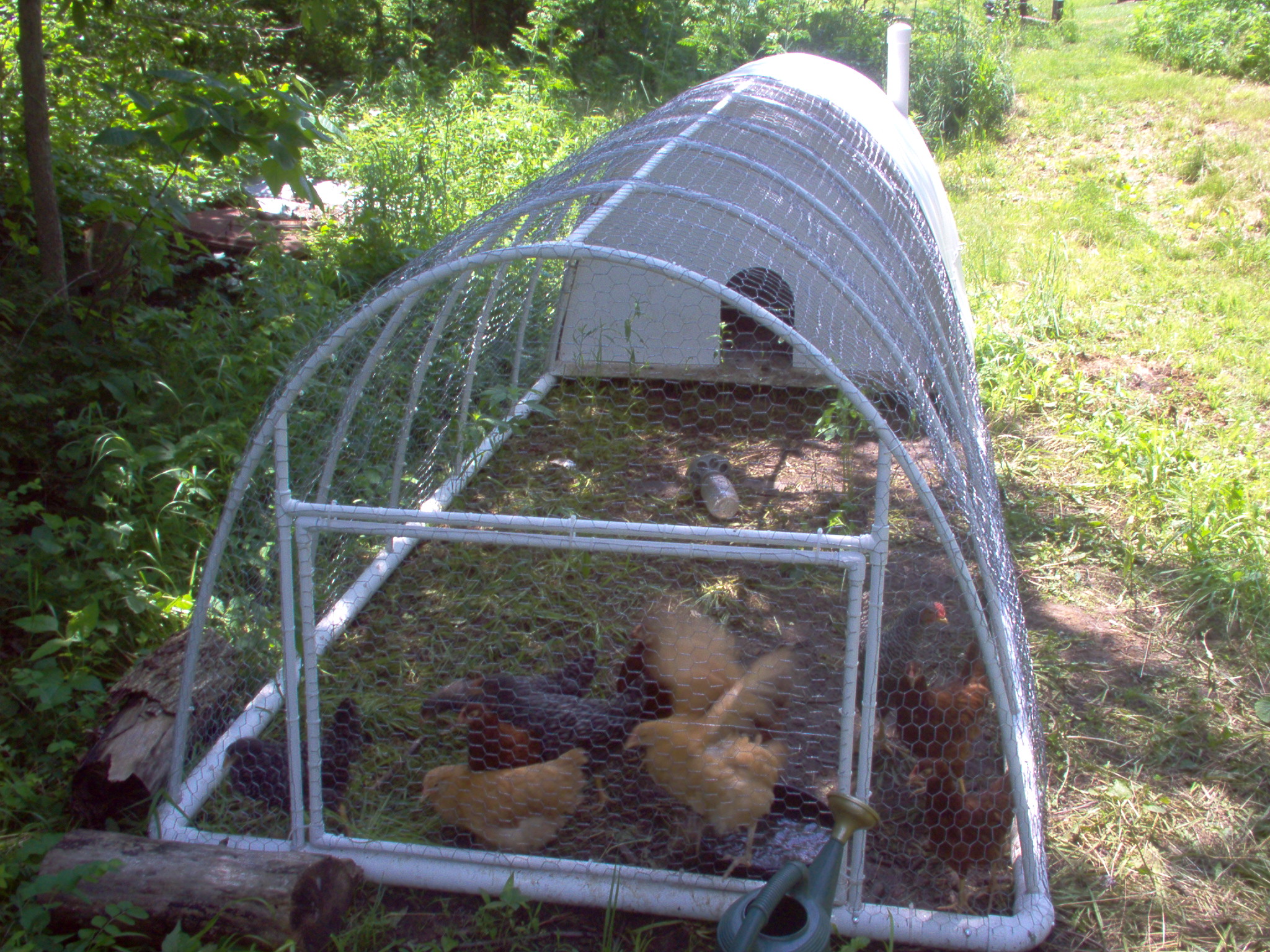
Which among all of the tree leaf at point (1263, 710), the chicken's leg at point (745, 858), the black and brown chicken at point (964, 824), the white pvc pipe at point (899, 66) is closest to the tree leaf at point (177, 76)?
the chicken's leg at point (745, 858)

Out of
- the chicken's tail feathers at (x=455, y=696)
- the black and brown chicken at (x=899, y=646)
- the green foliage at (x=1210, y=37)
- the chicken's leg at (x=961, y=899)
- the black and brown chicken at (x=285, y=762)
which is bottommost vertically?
the chicken's leg at (x=961, y=899)

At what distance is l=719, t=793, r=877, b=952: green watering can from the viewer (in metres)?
1.66

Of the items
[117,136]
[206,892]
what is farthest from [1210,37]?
[206,892]

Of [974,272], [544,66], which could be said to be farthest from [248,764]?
[544,66]

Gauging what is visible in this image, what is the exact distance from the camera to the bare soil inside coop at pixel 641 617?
2.22m

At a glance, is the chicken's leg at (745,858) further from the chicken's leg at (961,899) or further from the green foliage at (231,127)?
the green foliage at (231,127)

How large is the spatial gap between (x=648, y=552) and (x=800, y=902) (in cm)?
74

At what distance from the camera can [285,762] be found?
7.45ft

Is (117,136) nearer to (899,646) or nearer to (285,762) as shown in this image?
(285,762)

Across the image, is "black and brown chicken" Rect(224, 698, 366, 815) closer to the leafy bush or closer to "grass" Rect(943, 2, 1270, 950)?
"grass" Rect(943, 2, 1270, 950)

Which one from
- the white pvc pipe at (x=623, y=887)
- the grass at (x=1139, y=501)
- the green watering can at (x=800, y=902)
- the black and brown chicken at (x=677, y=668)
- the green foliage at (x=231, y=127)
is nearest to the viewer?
the green watering can at (x=800, y=902)

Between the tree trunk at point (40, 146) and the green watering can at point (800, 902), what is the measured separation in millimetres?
3506

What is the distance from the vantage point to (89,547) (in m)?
2.99

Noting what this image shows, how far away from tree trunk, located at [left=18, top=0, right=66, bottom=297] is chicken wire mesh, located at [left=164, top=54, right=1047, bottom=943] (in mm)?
1126
